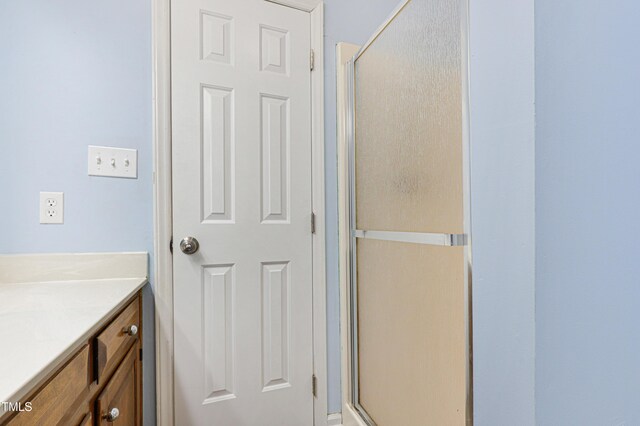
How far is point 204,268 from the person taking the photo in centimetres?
143

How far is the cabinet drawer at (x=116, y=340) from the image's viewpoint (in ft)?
2.66

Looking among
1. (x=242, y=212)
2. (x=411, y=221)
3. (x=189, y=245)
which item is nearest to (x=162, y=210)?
(x=189, y=245)

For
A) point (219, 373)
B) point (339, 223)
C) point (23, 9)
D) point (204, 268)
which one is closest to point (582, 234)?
point (339, 223)

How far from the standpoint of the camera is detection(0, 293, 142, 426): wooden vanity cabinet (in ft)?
1.81

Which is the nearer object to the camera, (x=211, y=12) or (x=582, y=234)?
(x=582, y=234)

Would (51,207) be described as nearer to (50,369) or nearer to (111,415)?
(111,415)

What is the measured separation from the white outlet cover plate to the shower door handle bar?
1.01 metres

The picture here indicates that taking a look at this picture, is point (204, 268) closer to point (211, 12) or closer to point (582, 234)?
point (211, 12)

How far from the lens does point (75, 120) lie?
1.28 meters

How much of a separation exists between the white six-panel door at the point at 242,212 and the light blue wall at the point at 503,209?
90cm

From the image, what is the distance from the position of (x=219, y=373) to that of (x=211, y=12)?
1.56 meters

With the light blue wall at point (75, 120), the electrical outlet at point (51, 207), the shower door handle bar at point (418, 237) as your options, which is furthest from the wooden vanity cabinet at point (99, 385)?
the shower door handle bar at point (418, 237)

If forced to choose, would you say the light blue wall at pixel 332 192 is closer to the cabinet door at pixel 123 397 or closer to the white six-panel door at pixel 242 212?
the white six-panel door at pixel 242 212

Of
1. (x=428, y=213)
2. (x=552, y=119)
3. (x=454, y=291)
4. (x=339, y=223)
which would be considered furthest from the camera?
(x=339, y=223)
